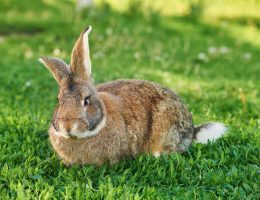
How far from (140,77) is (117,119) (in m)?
3.95

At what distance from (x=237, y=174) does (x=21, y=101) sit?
12.2 feet

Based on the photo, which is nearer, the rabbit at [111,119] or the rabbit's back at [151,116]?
the rabbit at [111,119]

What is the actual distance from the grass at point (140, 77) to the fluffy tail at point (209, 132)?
0.10 m

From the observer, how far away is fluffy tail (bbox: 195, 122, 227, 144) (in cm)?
569

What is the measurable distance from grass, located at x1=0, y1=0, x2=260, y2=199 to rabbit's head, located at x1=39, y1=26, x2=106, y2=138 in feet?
1.54

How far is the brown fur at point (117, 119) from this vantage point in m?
4.54

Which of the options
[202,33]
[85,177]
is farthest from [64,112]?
[202,33]

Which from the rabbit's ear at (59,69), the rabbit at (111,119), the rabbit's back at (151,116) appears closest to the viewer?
the rabbit at (111,119)

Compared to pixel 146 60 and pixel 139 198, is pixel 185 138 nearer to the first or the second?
pixel 139 198

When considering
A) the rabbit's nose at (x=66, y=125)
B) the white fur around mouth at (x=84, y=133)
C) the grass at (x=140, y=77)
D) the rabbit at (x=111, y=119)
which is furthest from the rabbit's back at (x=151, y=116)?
the rabbit's nose at (x=66, y=125)

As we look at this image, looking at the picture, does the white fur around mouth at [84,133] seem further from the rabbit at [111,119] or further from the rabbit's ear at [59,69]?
the rabbit's ear at [59,69]

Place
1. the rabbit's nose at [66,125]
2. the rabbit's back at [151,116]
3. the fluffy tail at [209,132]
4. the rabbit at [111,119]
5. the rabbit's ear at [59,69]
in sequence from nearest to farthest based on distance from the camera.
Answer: the rabbit's nose at [66,125]
the rabbit at [111,119]
the rabbit's ear at [59,69]
the rabbit's back at [151,116]
the fluffy tail at [209,132]

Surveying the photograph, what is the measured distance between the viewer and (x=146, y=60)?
1084 cm

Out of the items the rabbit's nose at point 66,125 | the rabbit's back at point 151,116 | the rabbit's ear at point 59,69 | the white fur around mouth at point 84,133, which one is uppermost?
the rabbit's ear at point 59,69
